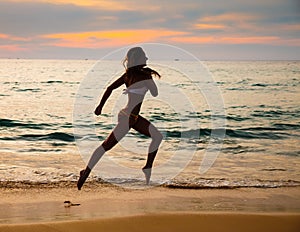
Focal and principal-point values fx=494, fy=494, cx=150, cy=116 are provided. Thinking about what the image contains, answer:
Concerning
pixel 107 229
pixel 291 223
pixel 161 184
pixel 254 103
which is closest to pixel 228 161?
pixel 161 184

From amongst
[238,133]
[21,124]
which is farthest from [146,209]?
[21,124]

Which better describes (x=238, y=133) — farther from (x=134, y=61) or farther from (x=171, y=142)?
(x=134, y=61)

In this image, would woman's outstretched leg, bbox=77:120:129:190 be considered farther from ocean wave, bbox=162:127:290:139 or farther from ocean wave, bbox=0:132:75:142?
ocean wave, bbox=162:127:290:139

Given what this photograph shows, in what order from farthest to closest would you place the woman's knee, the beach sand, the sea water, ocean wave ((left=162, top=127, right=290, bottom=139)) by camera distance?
ocean wave ((left=162, top=127, right=290, bottom=139)) < the sea water < the woman's knee < the beach sand

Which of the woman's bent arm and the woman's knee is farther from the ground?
the woman's bent arm

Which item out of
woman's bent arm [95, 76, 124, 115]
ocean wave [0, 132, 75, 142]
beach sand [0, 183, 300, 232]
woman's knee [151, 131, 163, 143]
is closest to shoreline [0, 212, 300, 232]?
beach sand [0, 183, 300, 232]

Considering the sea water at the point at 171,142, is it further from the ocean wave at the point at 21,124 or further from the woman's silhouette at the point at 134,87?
the woman's silhouette at the point at 134,87

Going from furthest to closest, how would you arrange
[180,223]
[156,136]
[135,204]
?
[135,204] → [156,136] → [180,223]

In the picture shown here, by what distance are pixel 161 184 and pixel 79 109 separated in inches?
623

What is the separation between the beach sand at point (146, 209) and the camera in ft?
18.4

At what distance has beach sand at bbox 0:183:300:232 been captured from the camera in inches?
221

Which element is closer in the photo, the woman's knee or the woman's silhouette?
the woman's silhouette

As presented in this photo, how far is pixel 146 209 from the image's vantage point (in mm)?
6516

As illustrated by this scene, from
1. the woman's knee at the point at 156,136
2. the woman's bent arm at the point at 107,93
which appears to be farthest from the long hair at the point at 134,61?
the woman's knee at the point at 156,136
